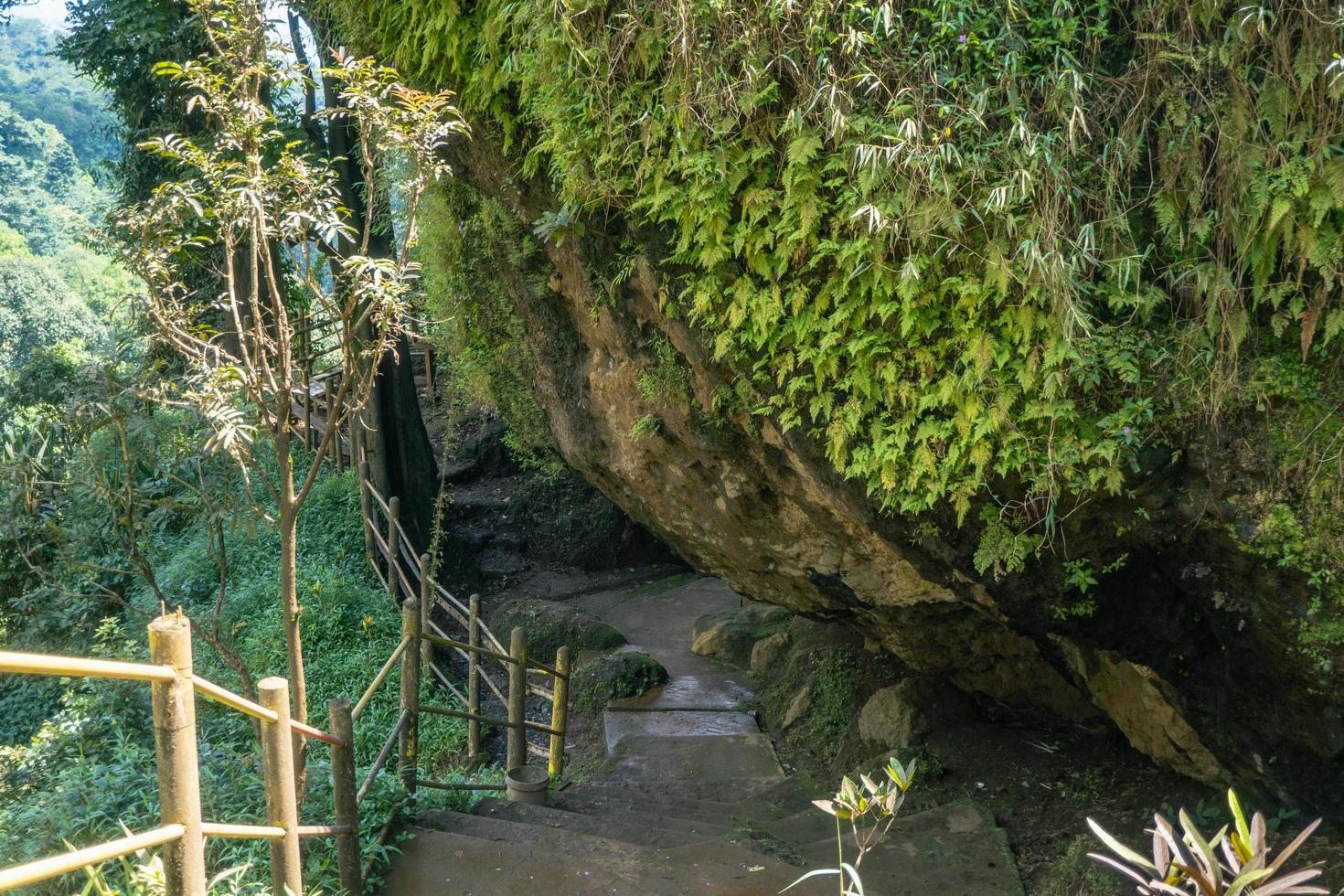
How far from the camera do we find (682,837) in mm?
4727

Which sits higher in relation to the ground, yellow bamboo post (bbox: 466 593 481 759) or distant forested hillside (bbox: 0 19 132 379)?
distant forested hillside (bbox: 0 19 132 379)

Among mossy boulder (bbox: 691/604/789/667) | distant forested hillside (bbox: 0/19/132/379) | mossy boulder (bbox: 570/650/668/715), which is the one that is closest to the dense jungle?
mossy boulder (bbox: 570/650/668/715)

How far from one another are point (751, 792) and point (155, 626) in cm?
481

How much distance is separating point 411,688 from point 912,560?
2.50 metres

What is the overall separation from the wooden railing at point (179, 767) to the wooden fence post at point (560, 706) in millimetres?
2950

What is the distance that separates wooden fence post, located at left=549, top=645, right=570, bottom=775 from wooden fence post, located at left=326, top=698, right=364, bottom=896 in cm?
233

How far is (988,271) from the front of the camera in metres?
3.49

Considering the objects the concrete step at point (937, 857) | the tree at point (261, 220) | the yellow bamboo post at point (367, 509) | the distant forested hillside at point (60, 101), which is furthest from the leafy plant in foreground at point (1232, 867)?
the distant forested hillside at point (60, 101)

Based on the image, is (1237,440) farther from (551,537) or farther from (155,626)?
(551,537)

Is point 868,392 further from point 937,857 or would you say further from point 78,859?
point 78,859

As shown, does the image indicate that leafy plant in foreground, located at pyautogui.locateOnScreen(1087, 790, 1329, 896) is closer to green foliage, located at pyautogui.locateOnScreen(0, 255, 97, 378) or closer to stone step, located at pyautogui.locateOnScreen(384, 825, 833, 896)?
stone step, located at pyautogui.locateOnScreen(384, 825, 833, 896)

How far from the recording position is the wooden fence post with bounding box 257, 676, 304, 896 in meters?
2.80

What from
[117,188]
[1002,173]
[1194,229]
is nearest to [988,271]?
[1002,173]

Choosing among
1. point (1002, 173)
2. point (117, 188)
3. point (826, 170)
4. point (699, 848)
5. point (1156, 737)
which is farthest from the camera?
point (117, 188)
